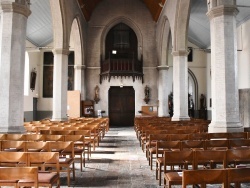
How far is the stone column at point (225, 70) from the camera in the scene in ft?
24.5

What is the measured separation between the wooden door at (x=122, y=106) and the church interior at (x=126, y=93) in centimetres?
8

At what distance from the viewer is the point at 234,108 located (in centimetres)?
750

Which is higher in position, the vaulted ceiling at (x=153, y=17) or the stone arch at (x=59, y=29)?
the vaulted ceiling at (x=153, y=17)

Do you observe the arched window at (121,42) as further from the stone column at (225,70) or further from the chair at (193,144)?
the chair at (193,144)

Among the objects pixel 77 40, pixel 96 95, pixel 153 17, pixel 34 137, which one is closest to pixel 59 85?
pixel 77 40

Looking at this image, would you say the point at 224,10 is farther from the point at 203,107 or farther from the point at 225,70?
the point at 203,107

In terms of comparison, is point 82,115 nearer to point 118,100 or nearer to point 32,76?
point 118,100

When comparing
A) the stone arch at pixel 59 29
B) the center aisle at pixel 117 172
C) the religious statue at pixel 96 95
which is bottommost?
the center aisle at pixel 117 172

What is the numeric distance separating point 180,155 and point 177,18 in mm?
11185

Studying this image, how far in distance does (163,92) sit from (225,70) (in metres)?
12.0

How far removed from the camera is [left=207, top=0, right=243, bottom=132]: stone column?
24.5ft

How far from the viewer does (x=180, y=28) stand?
550 inches

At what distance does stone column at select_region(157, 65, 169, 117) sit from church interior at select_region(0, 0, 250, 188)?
8cm

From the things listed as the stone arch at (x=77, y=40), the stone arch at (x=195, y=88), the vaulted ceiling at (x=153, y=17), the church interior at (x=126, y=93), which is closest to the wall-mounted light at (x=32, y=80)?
the church interior at (x=126, y=93)
